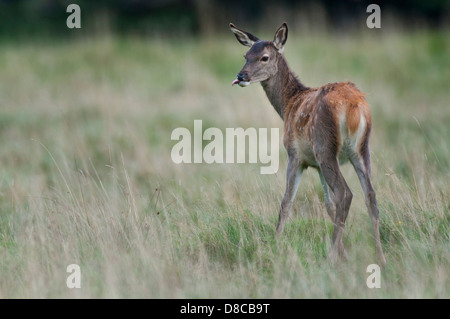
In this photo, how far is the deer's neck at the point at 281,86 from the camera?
20.8ft

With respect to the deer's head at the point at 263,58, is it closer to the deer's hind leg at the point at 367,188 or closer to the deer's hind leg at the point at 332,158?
the deer's hind leg at the point at 332,158

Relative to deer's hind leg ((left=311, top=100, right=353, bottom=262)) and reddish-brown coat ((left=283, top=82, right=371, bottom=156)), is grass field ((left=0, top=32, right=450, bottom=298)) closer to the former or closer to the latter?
deer's hind leg ((left=311, top=100, right=353, bottom=262))

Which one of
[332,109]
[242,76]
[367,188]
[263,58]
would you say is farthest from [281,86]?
[367,188]

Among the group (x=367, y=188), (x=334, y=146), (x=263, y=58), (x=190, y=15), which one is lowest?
(x=367, y=188)

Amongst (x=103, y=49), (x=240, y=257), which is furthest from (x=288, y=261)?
(x=103, y=49)

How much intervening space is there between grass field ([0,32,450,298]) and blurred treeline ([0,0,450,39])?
3.48 metres

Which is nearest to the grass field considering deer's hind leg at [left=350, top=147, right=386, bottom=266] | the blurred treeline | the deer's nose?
deer's hind leg at [left=350, top=147, right=386, bottom=266]

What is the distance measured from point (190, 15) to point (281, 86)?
15245 mm

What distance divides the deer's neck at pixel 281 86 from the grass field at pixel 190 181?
72 cm

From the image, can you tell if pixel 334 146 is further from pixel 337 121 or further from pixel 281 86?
pixel 281 86

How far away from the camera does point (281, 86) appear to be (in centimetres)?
639

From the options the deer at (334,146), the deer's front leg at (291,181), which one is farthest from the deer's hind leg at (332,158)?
the deer's front leg at (291,181)

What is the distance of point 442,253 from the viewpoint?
4.78 meters

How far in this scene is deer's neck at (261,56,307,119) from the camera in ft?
20.8
